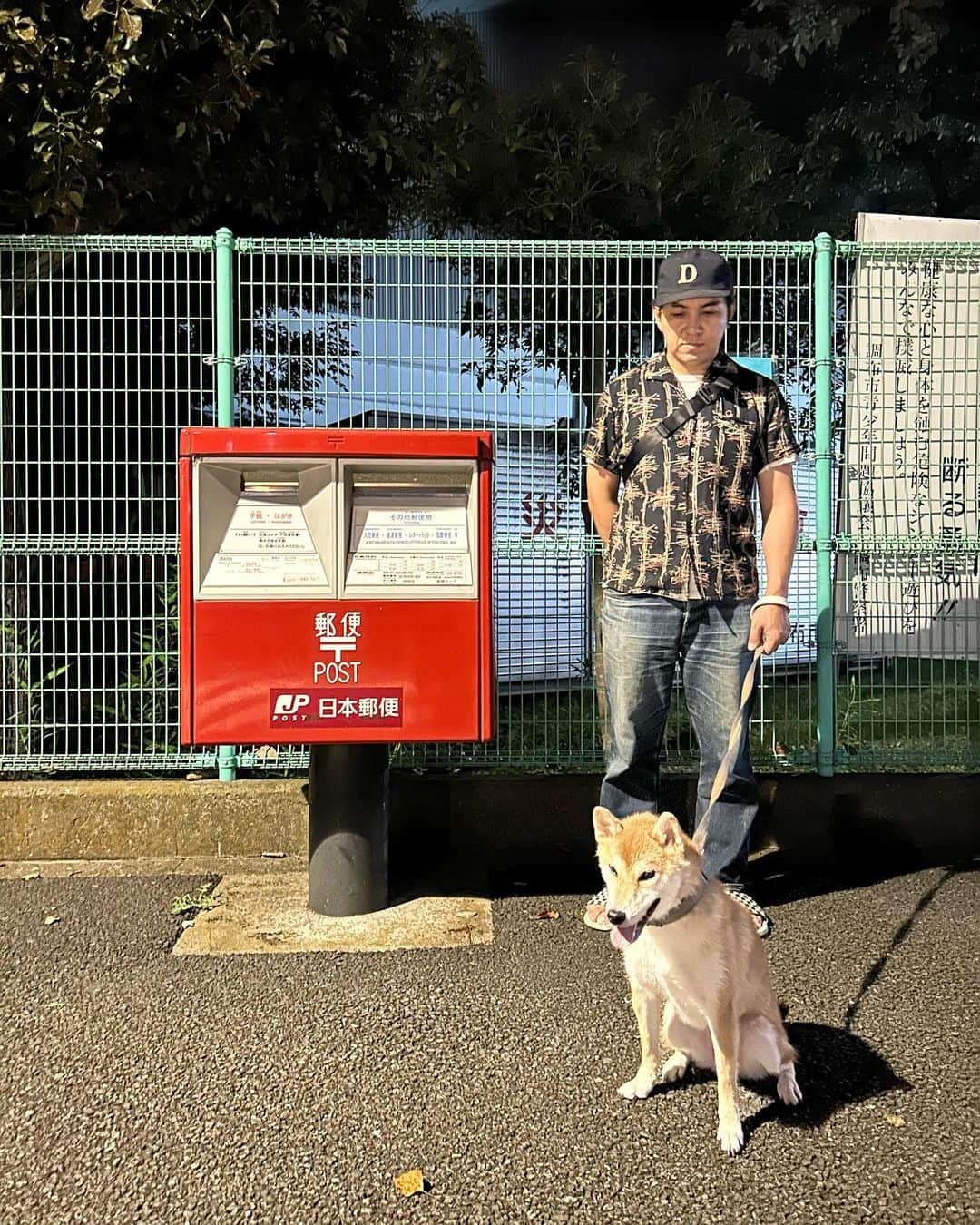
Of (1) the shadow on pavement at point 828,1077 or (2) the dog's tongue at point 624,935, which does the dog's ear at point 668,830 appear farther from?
(1) the shadow on pavement at point 828,1077

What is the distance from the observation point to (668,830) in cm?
244

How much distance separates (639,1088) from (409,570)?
1794 mm

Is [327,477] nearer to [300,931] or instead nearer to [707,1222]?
[300,931]

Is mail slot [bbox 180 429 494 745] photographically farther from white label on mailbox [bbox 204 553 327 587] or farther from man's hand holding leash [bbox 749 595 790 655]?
man's hand holding leash [bbox 749 595 790 655]

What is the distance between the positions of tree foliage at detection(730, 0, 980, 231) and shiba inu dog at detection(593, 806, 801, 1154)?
7.94m

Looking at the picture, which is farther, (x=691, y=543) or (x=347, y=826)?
(x=347, y=826)

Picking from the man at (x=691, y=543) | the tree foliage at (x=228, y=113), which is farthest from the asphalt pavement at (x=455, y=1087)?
the tree foliage at (x=228, y=113)

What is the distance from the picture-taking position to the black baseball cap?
3348 mm

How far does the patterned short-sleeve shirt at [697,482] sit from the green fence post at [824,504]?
3.77ft

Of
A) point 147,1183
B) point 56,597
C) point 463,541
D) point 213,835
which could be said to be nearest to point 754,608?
point 463,541

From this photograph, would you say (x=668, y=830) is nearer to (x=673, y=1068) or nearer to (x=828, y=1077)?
(x=673, y=1068)

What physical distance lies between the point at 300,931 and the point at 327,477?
1630 mm

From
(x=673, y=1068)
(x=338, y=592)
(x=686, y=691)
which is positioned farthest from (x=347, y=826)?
(x=673, y=1068)

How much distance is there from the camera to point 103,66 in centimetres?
451
